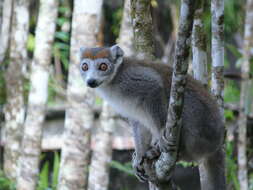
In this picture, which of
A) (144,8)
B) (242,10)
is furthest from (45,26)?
(242,10)

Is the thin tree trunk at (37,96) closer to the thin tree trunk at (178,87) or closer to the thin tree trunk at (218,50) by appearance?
the thin tree trunk at (218,50)

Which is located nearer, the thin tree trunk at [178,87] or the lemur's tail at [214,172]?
the thin tree trunk at [178,87]

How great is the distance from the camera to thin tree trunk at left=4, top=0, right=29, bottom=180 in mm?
8602

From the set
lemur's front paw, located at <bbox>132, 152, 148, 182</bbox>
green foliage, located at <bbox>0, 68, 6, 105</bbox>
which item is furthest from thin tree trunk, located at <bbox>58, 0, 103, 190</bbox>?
green foliage, located at <bbox>0, 68, 6, 105</bbox>

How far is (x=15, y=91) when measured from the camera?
891 centimetres

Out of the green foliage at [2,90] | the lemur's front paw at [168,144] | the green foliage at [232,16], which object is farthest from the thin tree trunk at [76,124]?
the green foliage at [232,16]

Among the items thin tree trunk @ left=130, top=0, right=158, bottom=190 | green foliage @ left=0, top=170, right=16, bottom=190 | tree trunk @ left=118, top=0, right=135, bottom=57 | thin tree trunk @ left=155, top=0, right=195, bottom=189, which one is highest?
tree trunk @ left=118, top=0, right=135, bottom=57

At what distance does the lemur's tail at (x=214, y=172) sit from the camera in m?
4.02

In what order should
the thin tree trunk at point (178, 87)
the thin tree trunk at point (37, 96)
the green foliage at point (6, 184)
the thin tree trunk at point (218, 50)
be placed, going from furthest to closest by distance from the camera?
the green foliage at point (6, 184) → the thin tree trunk at point (37, 96) → the thin tree trunk at point (218, 50) → the thin tree trunk at point (178, 87)

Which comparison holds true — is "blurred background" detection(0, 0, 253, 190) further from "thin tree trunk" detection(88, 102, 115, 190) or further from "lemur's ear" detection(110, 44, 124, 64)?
"lemur's ear" detection(110, 44, 124, 64)

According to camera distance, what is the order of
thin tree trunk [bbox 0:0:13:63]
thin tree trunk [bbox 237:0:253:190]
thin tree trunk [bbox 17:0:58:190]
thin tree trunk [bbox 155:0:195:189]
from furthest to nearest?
thin tree trunk [bbox 0:0:13:63] < thin tree trunk [bbox 17:0:58:190] < thin tree trunk [bbox 237:0:253:190] < thin tree trunk [bbox 155:0:195:189]

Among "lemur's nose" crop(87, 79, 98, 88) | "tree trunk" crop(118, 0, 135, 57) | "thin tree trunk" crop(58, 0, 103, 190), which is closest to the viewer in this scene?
"lemur's nose" crop(87, 79, 98, 88)

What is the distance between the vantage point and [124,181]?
10.1 metres

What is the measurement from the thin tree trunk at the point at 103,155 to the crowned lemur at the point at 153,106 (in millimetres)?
3109
